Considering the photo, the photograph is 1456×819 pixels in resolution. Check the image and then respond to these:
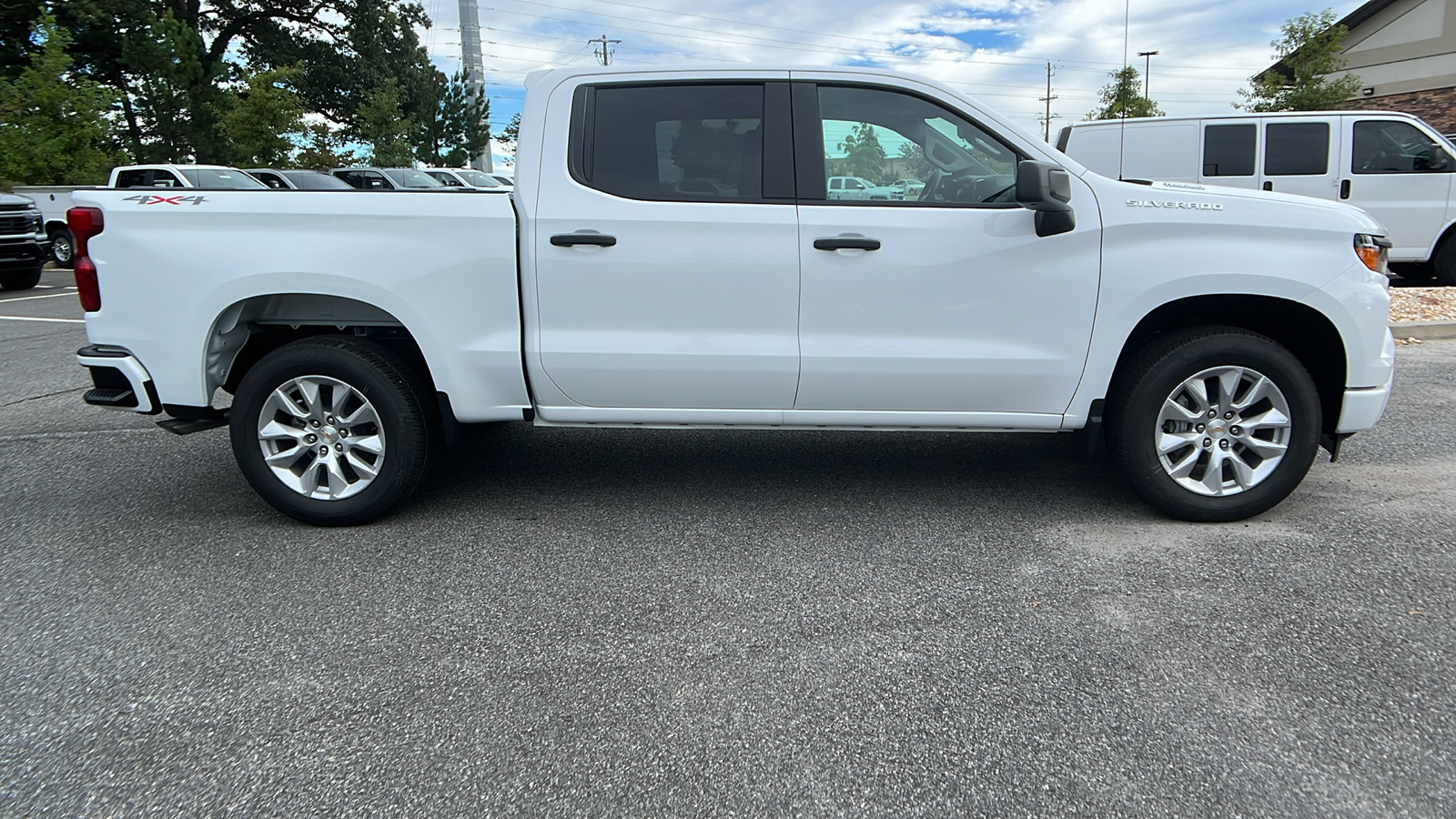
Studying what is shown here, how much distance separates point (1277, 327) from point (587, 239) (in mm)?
3086

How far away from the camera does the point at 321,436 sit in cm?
418

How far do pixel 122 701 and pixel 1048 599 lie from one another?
3.00m

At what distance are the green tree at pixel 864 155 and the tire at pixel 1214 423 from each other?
1.39 m

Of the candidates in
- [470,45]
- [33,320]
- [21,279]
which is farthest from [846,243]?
[470,45]

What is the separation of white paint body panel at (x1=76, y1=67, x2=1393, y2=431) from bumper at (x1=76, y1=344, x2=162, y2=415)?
6 centimetres

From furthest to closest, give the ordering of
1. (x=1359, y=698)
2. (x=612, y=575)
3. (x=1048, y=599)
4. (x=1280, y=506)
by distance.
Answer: (x=1280, y=506) → (x=612, y=575) → (x=1048, y=599) → (x=1359, y=698)

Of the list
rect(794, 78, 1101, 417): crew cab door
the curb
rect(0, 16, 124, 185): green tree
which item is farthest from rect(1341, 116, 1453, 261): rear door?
rect(0, 16, 124, 185): green tree

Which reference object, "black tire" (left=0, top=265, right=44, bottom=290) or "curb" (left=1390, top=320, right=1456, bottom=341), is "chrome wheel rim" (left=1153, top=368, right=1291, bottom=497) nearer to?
"curb" (left=1390, top=320, right=1456, bottom=341)

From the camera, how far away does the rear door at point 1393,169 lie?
10156 millimetres

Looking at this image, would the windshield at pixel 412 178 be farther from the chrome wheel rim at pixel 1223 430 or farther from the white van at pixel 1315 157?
the chrome wheel rim at pixel 1223 430

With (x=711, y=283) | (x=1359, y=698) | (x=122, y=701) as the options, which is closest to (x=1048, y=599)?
(x=1359, y=698)

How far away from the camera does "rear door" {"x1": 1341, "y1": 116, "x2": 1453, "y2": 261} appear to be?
10156 mm

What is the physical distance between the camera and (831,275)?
3941 millimetres

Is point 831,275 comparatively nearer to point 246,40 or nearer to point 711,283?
point 711,283
